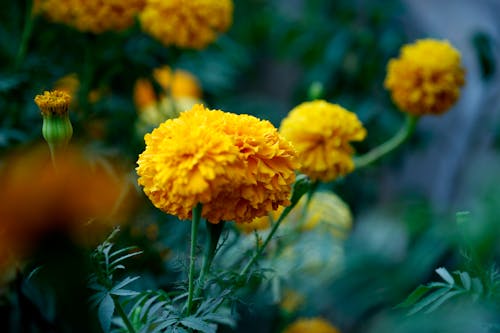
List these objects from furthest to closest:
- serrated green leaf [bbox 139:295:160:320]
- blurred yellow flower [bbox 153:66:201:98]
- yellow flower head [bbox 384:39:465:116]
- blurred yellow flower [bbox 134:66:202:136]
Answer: blurred yellow flower [bbox 153:66:201:98] < blurred yellow flower [bbox 134:66:202:136] < yellow flower head [bbox 384:39:465:116] < serrated green leaf [bbox 139:295:160:320]

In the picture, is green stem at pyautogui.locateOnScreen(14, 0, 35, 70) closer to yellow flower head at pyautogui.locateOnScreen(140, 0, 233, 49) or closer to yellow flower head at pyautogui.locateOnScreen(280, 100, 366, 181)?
yellow flower head at pyautogui.locateOnScreen(140, 0, 233, 49)

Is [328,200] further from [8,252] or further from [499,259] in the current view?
[8,252]

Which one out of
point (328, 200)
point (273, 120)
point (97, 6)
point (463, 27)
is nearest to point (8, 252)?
point (97, 6)

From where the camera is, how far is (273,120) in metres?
1.49

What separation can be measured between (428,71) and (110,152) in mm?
475

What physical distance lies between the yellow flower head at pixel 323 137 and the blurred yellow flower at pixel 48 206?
236 millimetres

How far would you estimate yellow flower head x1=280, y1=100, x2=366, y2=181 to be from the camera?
761 millimetres

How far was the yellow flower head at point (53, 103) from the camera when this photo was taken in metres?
0.61

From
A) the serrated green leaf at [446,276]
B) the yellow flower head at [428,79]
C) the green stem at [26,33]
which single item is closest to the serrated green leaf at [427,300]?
the serrated green leaf at [446,276]

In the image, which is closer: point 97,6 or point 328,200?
point 97,6

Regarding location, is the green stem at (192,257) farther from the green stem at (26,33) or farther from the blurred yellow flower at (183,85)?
the blurred yellow flower at (183,85)

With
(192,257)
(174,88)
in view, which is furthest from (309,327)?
(174,88)

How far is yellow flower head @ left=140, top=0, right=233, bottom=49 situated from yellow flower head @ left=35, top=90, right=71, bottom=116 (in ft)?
1.38

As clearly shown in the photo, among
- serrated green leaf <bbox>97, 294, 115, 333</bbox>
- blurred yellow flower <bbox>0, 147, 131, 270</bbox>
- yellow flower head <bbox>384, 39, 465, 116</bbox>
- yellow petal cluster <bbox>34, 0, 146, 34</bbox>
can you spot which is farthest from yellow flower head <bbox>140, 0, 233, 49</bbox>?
serrated green leaf <bbox>97, 294, 115, 333</bbox>
